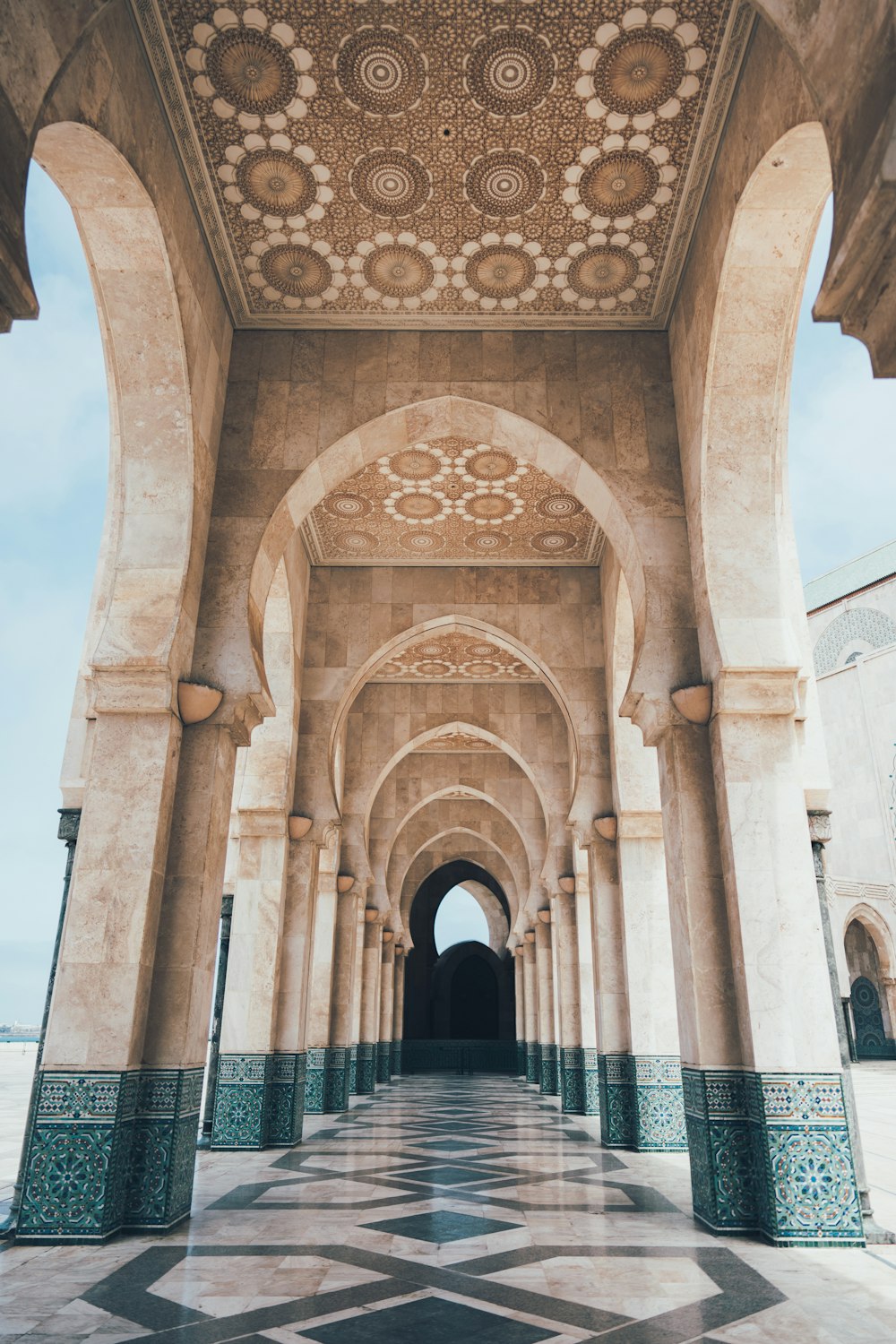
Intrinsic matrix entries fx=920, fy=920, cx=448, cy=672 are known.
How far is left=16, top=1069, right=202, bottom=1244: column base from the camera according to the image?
3834 mm

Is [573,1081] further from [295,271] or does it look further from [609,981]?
[295,271]

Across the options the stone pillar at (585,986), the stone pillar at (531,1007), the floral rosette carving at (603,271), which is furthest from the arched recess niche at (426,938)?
Answer: the floral rosette carving at (603,271)

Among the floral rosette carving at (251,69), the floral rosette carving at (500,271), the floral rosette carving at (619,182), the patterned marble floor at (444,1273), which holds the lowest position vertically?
the patterned marble floor at (444,1273)

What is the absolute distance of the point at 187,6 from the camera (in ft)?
13.2

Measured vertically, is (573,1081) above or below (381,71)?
below

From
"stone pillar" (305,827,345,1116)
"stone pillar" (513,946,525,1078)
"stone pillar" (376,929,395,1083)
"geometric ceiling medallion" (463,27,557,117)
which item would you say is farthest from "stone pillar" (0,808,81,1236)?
"stone pillar" (513,946,525,1078)

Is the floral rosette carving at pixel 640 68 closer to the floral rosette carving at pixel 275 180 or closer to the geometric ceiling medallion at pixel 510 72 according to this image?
the geometric ceiling medallion at pixel 510 72

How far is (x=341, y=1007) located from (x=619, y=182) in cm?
866

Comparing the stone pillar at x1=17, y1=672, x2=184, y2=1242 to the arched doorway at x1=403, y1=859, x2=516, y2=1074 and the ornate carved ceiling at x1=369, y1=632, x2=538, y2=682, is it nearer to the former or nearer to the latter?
the ornate carved ceiling at x1=369, y1=632, x2=538, y2=682

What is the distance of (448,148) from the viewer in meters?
4.64

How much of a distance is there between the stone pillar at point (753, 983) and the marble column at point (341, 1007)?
6.36 metres

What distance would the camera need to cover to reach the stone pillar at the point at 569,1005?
988 centimetres

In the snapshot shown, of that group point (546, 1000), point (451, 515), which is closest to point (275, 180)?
point (451, 515)

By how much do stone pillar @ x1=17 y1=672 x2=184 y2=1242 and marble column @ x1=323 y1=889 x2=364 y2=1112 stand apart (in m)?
5.85
